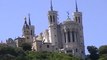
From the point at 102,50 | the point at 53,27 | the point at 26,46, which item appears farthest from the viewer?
the point at 53,27

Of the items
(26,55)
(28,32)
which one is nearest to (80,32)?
(28,32)

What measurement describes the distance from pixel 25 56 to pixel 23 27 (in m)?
22.4

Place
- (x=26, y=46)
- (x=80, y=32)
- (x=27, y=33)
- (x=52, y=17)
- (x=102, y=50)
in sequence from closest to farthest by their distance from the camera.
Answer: (x=102, y=50)
(x=26, y=46)
(x=80, y=32)
(x=52, y=17)
(x=27, y=33)

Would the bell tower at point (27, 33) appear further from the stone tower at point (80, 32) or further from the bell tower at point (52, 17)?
the stone tower at point (80, 32)

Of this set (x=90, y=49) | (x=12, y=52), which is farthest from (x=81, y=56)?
(x=12, y=52)

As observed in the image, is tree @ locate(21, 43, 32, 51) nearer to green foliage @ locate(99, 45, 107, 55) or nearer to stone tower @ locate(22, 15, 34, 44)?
stone tower @ locate(22, 15, 34, 44)

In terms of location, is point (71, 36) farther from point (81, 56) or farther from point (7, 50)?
point (7, 50)

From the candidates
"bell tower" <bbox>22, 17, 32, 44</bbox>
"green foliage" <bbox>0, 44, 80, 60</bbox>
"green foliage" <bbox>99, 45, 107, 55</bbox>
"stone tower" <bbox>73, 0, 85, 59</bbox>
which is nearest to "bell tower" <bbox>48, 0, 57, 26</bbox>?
"stone tower" <bbox>73, 0, 85, 59</bbox>

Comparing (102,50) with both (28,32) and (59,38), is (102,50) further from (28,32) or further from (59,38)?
(28,32)

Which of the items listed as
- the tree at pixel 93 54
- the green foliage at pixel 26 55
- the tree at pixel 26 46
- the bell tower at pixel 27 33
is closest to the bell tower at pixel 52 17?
the bell tower at pixel 27 33

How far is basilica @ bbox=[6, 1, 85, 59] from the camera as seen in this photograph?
14188cm

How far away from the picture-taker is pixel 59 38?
14462cm

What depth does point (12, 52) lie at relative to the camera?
132625 mm

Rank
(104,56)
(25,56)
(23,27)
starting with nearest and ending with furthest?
(25,56) < (104,56) < (23,27)
